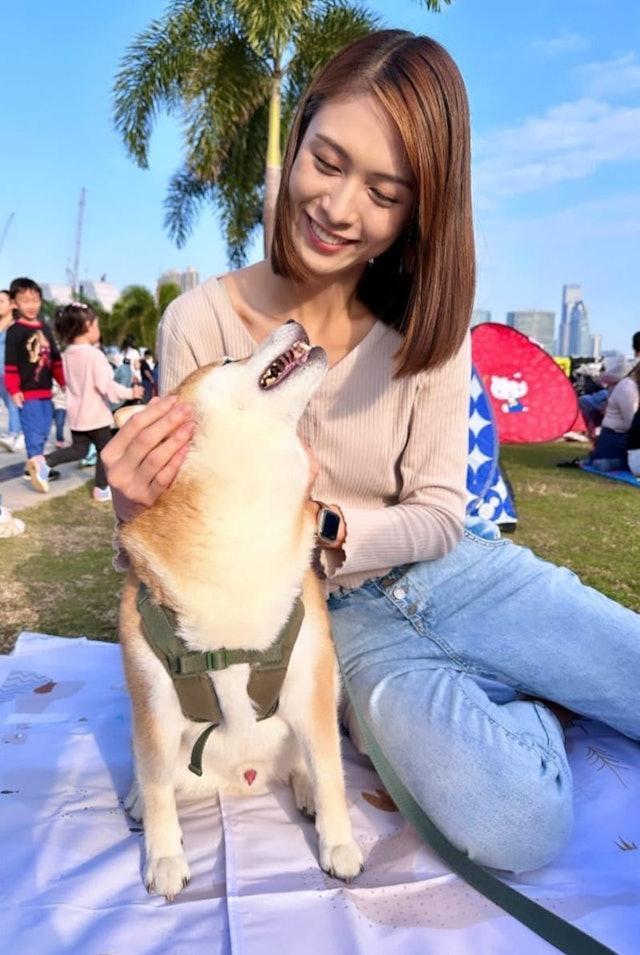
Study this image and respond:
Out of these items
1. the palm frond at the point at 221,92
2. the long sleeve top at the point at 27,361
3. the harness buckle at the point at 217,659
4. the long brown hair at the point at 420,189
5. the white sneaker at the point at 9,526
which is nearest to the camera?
the harness buckle at the point at 217,659

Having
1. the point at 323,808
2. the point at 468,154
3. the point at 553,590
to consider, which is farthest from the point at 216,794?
the point at 468,154

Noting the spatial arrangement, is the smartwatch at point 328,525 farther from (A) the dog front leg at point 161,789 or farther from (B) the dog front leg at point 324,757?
(A) the dog front leg at point 161,789

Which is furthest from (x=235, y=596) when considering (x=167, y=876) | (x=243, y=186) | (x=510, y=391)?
(x=243, y=186)

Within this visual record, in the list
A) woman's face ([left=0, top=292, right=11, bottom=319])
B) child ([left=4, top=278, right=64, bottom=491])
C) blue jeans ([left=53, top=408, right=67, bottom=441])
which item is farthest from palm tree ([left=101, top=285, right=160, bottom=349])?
child ([left=4, top=278, right=64, bottom=491])

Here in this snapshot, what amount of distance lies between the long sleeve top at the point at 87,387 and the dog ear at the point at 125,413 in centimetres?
534

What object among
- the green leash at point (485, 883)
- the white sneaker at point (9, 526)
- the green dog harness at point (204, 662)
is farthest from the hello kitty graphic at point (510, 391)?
the green dog harness at point (204, 662)

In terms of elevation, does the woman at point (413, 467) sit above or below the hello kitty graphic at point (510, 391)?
above

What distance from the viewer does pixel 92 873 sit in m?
1.50

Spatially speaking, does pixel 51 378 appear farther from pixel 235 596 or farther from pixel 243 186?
pixel 243 186

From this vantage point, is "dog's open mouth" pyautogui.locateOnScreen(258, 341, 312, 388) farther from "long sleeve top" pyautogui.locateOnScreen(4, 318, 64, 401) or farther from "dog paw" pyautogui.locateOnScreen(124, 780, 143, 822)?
"long sleeve top" pyautogui.locateOnScreen(4, 318, 64, 401)

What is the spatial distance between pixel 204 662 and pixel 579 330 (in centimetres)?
7374

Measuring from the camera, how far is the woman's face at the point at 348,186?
170cm

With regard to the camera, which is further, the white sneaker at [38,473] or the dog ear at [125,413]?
the white sneaker at [38,473]

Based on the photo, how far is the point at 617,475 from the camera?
7762 mm
